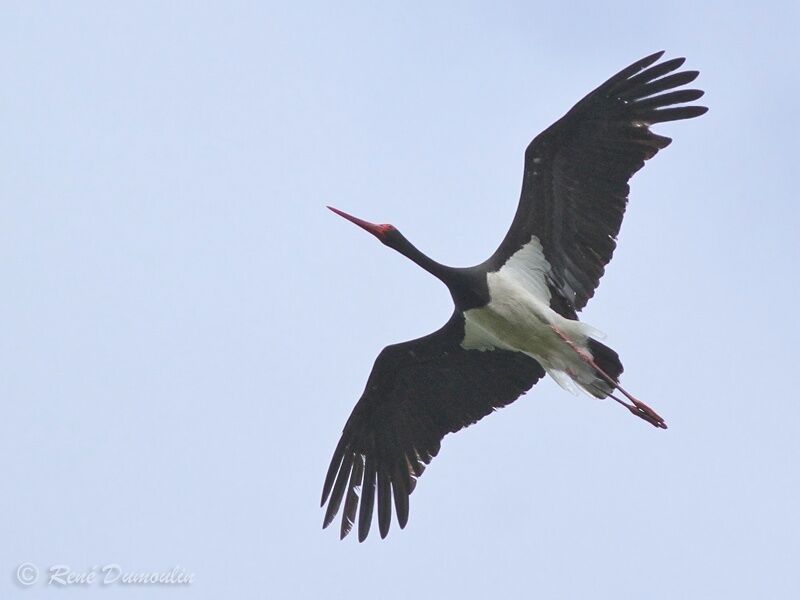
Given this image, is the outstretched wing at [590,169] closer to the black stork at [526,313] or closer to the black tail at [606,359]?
the black stork at [526,313]

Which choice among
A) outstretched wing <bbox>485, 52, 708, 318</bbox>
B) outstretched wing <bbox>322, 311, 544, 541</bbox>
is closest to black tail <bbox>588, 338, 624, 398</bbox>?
outstretched wing <bbox>485, 52, 708, 318</bbox>

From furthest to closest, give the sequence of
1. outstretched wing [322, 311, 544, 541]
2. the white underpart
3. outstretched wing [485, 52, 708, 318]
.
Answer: outstretched wing [322, 311, 544, 541], the white underpart, outstretched wing [485, 52, 708, 318]

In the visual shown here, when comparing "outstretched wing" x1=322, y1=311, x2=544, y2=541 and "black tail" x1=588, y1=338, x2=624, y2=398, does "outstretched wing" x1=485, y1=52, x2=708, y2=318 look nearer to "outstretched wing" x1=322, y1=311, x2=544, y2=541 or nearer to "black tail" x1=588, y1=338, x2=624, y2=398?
"black tail" x1=588, y1=338, x2=624, y2=398

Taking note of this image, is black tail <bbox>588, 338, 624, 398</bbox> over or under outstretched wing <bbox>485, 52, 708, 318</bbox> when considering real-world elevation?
under

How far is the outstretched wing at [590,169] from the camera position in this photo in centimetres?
1510

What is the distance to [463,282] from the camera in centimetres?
1561

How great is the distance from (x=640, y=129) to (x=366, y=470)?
4613mm

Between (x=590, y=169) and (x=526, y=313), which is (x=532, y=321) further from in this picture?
(x=590, y=169)

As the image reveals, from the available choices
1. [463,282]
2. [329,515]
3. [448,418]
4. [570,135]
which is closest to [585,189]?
[570,135]

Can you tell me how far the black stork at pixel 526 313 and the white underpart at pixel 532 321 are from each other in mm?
12

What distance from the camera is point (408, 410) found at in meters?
16.8

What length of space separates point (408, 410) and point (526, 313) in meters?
2.03

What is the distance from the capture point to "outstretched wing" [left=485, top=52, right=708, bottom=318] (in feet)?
49.5

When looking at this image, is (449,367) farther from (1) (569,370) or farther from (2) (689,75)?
(2) (689,75)
